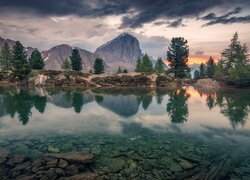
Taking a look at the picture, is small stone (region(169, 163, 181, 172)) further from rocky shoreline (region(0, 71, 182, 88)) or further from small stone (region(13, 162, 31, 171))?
rocky shoreline (region(0, 71, 182, 88))

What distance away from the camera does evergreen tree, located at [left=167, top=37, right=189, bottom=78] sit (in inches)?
4220

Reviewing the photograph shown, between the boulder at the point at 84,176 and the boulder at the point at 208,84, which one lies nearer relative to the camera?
the boulder at the point at 84,176

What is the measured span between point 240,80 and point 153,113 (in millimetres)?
73478

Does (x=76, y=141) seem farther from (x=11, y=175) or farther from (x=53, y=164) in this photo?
(x=11, y=175)

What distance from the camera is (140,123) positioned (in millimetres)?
26656

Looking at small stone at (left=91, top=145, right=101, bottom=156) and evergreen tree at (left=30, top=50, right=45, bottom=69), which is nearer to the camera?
small stone at (left=91, top=145, right=101, bottom=156)

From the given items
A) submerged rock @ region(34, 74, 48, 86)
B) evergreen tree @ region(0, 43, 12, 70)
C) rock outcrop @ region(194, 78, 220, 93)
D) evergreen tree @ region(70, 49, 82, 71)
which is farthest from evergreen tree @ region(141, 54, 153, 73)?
evergreen tree @ region(0, 43, 12, 70)

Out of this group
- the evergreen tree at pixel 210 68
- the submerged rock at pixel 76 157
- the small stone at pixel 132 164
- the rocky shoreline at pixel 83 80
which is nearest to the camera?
the small stone at pixel 132 164

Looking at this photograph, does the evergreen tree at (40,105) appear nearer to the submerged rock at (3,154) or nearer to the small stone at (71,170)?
the submerged rock at (3,154)

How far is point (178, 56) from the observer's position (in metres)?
107

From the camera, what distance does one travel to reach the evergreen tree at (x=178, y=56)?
107188 mm

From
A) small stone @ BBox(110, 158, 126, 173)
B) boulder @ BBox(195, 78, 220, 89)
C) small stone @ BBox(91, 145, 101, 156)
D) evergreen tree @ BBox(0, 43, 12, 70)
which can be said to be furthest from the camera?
evergreen tree @ BBox(0, 43, 12, 70)

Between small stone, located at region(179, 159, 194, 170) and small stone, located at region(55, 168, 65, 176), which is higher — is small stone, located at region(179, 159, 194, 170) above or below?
below

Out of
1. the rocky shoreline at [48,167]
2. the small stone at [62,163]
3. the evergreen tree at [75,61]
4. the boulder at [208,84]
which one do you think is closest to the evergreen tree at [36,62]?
the evergreen tree at [75,61]
